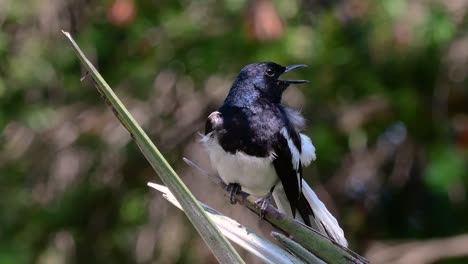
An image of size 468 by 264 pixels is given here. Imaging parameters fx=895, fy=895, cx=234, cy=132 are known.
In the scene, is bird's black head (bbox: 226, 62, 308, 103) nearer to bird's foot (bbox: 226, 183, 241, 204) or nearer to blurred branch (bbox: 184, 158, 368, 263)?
bird's foot (bbox: 226, 183, 241, 204)

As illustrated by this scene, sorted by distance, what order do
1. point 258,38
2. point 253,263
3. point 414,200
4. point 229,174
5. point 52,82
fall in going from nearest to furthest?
1. point 229,174
2. point 258,38
3. point 253,263
4. point 52,82
5. point 414,200

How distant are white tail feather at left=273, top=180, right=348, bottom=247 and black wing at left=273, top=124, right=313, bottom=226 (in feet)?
0.10

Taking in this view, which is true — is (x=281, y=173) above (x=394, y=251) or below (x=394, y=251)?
above

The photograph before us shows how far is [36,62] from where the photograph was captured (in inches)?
214

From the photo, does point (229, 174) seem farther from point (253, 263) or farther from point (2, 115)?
point (2, 115)

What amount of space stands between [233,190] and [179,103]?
2.89m

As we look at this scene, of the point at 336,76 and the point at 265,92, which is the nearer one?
the point at 265,92

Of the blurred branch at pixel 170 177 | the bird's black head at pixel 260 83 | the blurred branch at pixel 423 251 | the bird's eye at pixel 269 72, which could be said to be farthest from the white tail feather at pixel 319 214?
the blurred branch at pixel 423 251

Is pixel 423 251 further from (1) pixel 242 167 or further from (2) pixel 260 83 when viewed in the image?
(1) pixel 242 167

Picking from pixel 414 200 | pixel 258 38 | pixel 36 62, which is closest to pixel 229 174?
pixel 258 38

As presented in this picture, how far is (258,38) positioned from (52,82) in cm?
154

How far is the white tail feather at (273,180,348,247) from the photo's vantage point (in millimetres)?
2526

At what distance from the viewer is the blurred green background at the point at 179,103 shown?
17.3ft

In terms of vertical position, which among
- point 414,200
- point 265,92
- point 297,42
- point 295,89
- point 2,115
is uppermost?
point 265,92
